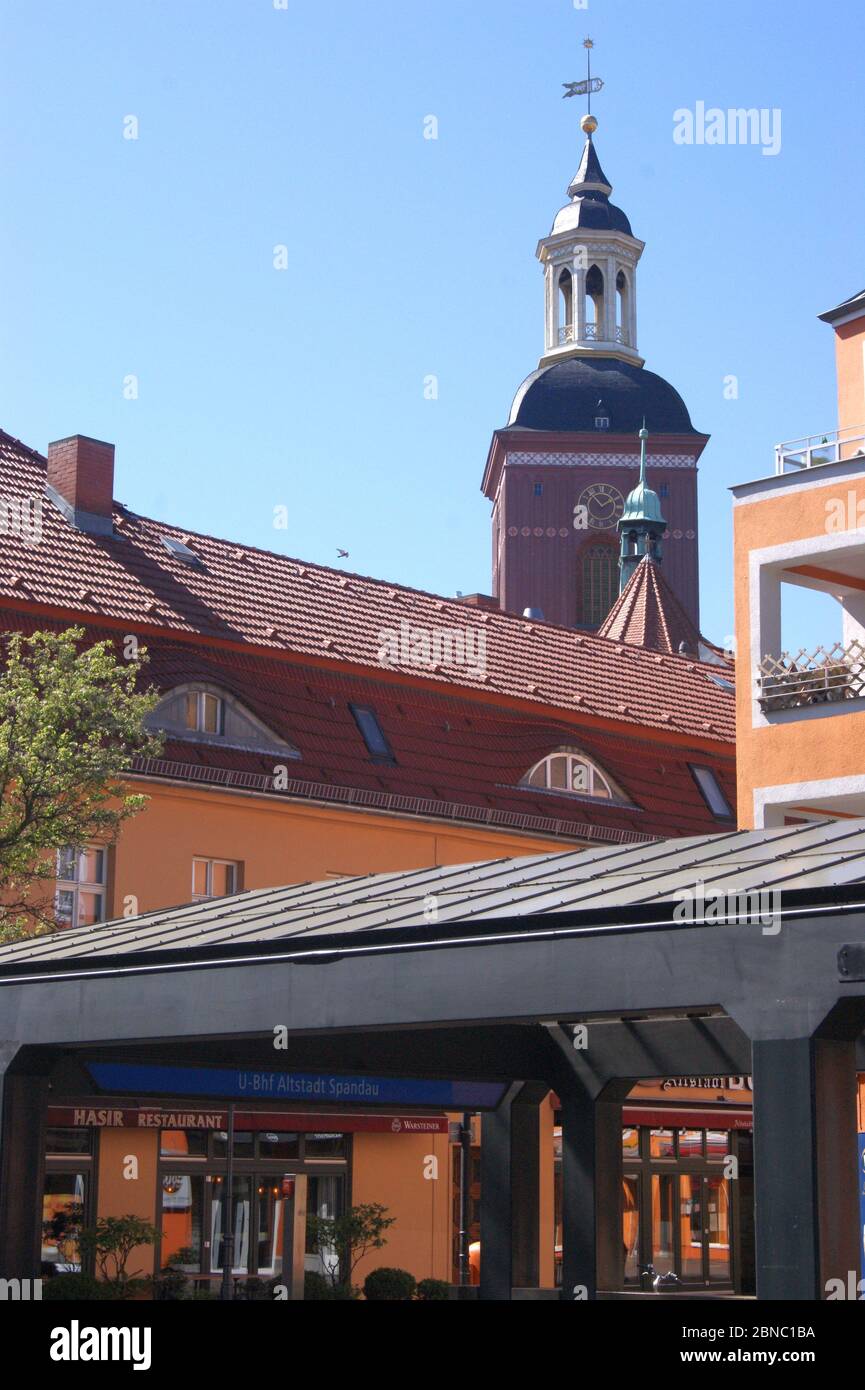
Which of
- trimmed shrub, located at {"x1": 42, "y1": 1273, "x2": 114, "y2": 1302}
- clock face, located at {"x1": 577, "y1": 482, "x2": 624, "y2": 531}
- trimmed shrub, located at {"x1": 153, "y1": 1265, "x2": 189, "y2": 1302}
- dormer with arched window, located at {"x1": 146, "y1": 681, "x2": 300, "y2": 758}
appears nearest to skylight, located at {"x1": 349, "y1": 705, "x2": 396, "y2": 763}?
dormer with arched window, located at {"x1": 146, "y1": 681, "x2": 300, "y2": 758}

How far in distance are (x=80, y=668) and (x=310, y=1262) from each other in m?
11.8

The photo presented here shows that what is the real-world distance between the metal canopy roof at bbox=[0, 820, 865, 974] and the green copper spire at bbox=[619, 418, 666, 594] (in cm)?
6091

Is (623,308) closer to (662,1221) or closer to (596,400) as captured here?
(596,400)

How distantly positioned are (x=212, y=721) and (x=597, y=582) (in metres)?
55.4

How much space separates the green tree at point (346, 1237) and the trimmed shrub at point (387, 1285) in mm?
323

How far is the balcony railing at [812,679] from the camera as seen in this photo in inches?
1193

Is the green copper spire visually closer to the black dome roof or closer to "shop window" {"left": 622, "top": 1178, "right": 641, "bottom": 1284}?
the black dome roof

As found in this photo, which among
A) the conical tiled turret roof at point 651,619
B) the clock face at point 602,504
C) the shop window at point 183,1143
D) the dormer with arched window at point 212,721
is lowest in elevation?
the shop window at point 183,1143

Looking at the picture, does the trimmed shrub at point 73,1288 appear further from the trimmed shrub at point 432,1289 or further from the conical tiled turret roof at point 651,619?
the conical tiled turret roof at point 651,619

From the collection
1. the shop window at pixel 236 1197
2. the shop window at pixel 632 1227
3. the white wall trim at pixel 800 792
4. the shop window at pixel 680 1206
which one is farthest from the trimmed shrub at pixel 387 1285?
the white wall trim at pixel 800 792

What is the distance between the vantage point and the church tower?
89000mm
